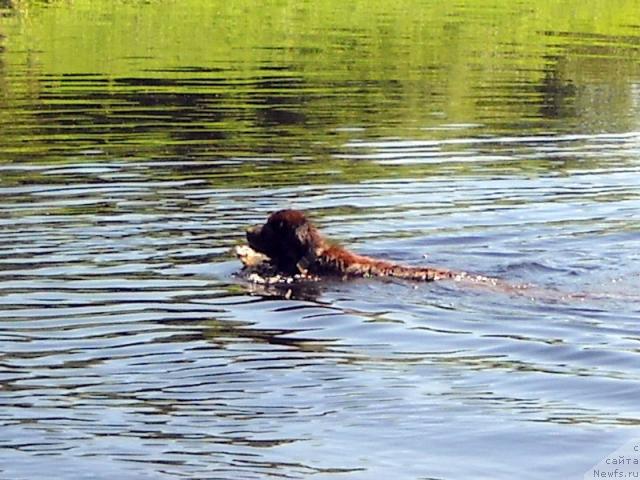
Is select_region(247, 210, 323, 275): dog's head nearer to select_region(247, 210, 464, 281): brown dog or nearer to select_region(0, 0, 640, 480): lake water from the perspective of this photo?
select_region(247, 210, 464, 281): brown dog

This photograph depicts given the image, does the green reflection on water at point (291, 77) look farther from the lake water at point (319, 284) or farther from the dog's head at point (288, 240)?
the dog's head at point (288, 240)

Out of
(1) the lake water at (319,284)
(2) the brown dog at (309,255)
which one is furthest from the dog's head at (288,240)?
(1) the lake water at (319,284)

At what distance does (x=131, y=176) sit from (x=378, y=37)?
19.8m

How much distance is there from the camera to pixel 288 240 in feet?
41.2

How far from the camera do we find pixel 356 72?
28.9 meters

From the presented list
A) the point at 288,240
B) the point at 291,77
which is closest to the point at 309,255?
the point at 288,240

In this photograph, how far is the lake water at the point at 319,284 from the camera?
8203 millimetres

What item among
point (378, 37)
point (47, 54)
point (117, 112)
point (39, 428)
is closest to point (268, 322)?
point (39, 428)

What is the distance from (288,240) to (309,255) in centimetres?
26

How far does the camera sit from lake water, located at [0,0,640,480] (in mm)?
8203

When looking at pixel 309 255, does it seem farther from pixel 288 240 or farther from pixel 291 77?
pixel 291 77

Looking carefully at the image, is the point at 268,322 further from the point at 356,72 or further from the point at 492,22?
the point at 492,22

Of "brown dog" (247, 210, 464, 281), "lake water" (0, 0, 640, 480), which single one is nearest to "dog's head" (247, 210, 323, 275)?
"brown dog" (247, 210, 464, 281)

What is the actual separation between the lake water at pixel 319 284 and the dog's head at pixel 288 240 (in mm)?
387
